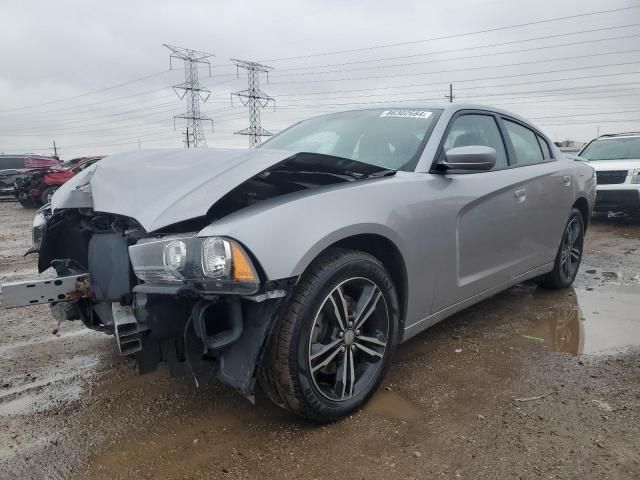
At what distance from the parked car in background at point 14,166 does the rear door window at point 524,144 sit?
16.4 m

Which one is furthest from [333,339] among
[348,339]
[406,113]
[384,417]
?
[406,113]

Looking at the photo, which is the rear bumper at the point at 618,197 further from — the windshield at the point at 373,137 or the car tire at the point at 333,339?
the car tire at the point at 333,339

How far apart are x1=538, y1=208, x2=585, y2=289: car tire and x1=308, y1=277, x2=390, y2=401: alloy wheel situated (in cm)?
260

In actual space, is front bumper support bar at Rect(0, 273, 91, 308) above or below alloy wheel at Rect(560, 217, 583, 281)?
above

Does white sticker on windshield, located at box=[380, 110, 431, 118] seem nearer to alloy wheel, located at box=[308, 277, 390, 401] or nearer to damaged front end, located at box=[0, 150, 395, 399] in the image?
damaged front end, located at box=[0, 150, 395, 399]

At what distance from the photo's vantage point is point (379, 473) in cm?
208

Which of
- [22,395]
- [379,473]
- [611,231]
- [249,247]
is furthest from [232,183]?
[611,231]

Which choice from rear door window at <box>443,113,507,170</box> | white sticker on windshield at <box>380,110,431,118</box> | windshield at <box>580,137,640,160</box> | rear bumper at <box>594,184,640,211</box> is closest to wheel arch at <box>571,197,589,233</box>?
rear door window at <box>443,113,507,170</box>

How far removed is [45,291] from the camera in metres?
2.28

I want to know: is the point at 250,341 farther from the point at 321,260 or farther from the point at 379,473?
the point at 379,473

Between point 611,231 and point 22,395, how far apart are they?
9018 millimetres

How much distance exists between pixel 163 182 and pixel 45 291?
0.72m

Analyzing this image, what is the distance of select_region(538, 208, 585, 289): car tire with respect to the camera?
179 inches

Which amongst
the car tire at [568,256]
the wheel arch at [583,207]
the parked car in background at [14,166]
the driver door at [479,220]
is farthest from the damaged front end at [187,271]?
the parked car in background at [14,166]
